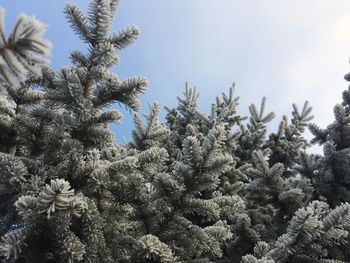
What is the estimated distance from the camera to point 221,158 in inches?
140

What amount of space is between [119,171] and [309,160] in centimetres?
379

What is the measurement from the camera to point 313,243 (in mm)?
3736

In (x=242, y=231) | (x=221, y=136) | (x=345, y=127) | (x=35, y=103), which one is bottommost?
(x=242, y=231)

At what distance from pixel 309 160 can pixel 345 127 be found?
75 cm

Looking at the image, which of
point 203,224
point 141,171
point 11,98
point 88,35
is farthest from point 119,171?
point 203,224

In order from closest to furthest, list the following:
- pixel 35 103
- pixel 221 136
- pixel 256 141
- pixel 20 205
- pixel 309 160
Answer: pixel 20 205 → pixel 221 136 → pixel 35 103 → pixel 309 160 → pixel 256 141

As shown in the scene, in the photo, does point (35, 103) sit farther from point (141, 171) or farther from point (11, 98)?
point (141, 171)

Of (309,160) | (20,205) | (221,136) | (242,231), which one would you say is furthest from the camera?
(309,160)

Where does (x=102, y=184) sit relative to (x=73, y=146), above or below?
below

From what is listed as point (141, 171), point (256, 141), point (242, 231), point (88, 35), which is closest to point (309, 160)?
point (242, 231)

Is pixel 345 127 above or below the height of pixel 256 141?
below

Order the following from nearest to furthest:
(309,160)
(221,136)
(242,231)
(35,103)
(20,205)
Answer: (20,205) → (221,136) → (35,103) → (242,231) → (309,160)

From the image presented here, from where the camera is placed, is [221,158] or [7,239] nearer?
[7,239]

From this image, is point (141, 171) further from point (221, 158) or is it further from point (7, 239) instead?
point (7, 239)
